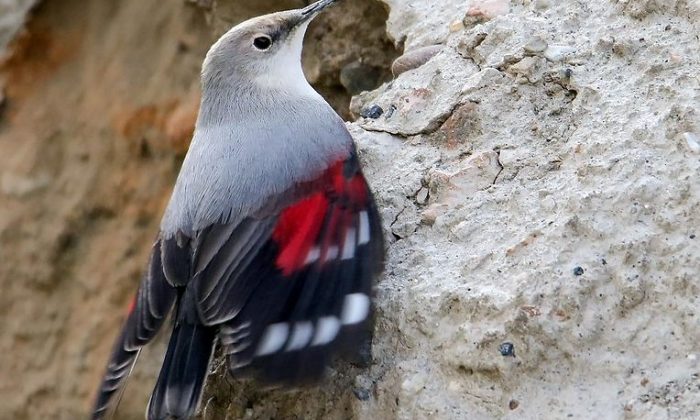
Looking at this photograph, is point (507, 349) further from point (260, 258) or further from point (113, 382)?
point (113, 382)

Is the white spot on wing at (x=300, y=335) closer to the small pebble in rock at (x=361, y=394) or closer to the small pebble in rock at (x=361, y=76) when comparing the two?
the small pebble in rock at (x=361, y=394)

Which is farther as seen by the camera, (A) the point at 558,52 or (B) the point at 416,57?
(B) the point at 416,57

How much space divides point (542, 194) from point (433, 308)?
329 millimetres

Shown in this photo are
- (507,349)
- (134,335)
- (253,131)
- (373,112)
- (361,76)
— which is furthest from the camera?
(361,76)

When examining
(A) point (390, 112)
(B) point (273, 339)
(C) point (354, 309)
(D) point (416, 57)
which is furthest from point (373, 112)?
(B) point (273, 339)

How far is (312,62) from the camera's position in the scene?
3.37 metres

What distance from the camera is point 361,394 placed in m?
2.14

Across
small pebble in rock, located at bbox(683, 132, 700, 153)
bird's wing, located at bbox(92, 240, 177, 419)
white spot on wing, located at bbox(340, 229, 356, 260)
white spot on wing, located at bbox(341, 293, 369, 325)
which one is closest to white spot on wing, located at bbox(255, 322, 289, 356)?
white spot on wing, located at bbox(341, 293, 369, 325)

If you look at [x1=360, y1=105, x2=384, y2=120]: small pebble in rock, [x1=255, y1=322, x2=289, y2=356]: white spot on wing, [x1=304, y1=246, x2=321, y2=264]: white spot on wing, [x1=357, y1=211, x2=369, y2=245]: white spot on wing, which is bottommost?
[x1=360, y1=105, x2=384, y2=120]: small pebble in rock

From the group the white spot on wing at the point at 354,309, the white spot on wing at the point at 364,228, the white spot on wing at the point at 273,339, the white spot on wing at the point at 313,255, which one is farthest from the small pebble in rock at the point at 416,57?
the white spot on wing at the point at 273,339

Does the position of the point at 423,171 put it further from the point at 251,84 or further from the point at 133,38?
the point at 133,38

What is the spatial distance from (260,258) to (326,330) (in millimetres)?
241

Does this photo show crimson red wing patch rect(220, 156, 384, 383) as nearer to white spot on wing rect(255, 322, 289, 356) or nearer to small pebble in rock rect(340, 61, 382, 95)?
white spot on wing rect(255, 322, 289, 356)

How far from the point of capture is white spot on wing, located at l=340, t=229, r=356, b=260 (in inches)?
88.7
